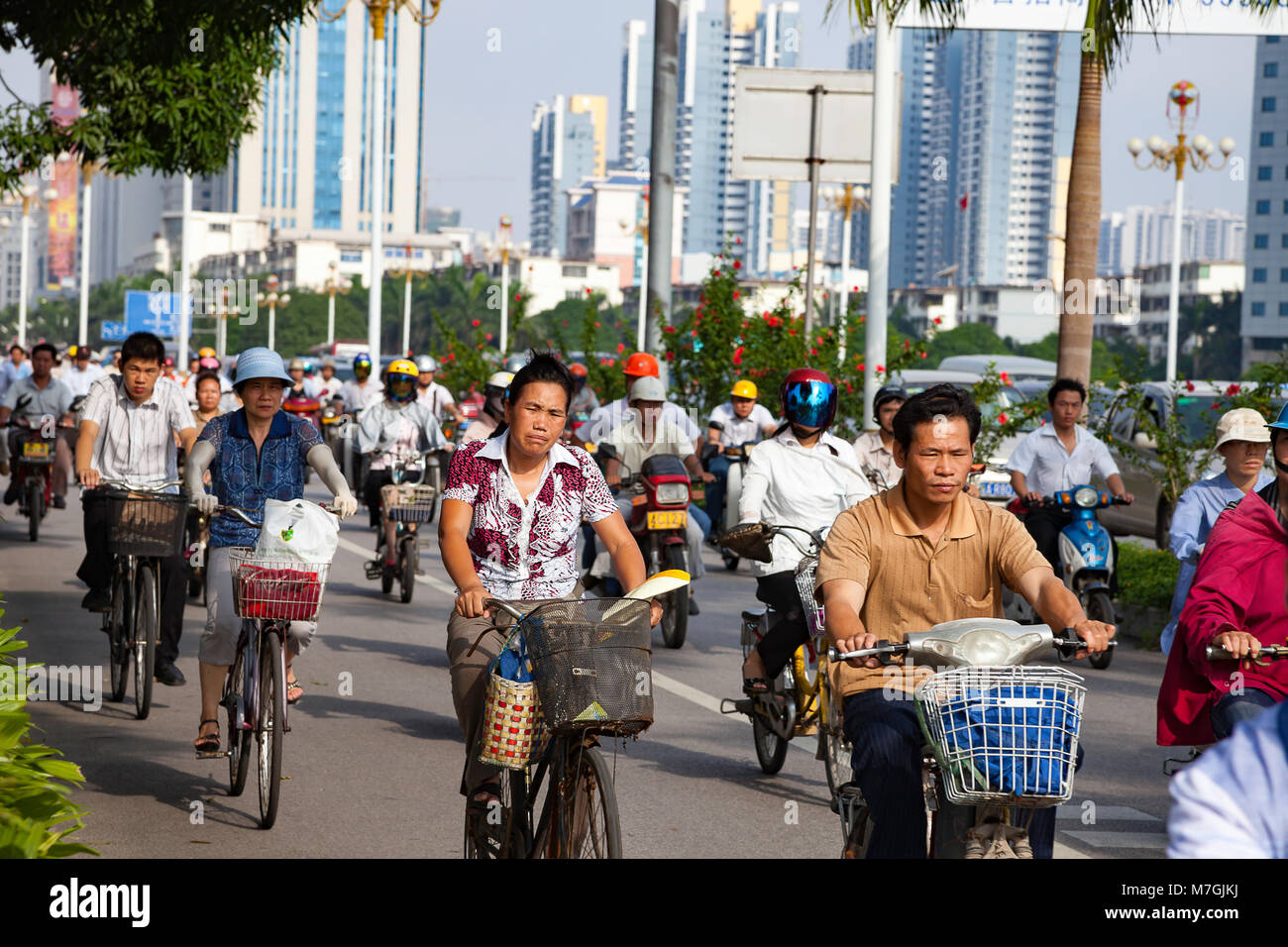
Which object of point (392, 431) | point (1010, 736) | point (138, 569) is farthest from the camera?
point (392, 431)

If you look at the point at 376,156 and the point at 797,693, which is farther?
the point at 376,156

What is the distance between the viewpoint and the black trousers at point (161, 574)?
9.25 m

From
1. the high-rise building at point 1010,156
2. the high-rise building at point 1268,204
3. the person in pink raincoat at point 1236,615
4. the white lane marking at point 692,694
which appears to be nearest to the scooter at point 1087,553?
the white lane marking at point 692,694

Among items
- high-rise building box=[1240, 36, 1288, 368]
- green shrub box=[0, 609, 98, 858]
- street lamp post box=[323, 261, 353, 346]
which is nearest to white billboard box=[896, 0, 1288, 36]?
green shrub box=[0, 609, 98, 858]

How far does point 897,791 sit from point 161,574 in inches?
237

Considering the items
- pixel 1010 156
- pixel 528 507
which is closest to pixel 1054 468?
pixel 528 507

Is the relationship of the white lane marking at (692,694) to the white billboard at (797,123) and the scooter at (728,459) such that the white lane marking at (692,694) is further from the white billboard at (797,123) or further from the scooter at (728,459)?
the white billboard at (797,123)

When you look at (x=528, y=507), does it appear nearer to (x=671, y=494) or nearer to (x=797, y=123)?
(x=671, y=494)

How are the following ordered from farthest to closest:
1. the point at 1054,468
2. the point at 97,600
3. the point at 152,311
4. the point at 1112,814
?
the point at 152,311
the point at 1054,468
the point at 97,600
the point at 1112,814

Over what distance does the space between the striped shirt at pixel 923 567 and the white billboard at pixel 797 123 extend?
11843 millimetres

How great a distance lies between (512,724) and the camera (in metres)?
4.53

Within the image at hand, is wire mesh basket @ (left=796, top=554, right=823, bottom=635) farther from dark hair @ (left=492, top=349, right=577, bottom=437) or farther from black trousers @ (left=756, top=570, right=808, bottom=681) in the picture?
dark hair @ (left=492, top=349, right=577, bottom=437)

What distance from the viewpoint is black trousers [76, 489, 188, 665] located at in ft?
30.3

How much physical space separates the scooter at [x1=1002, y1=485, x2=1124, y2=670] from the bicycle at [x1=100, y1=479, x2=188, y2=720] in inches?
214
